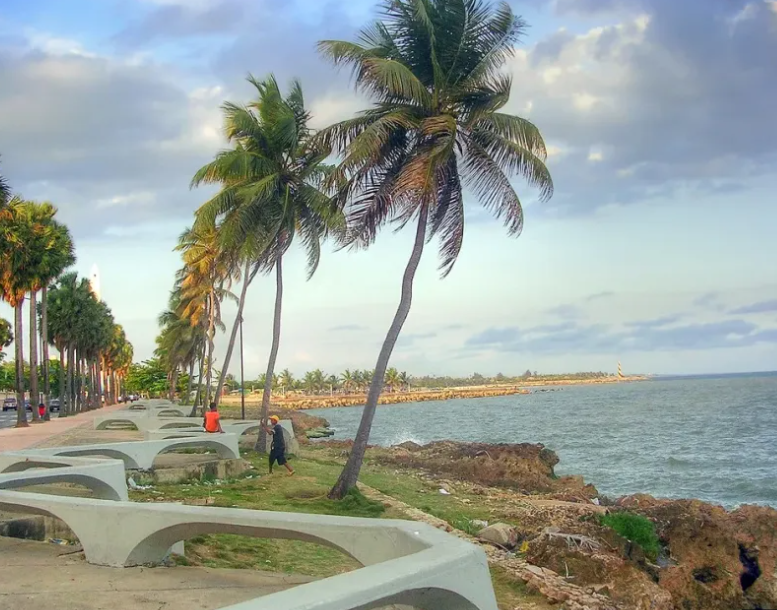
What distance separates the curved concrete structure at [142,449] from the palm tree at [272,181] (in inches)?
174

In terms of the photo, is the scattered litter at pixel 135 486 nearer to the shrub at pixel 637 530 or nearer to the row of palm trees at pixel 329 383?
the shrub at pixel 637 530

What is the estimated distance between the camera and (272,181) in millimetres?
20578

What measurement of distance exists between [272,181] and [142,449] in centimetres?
832

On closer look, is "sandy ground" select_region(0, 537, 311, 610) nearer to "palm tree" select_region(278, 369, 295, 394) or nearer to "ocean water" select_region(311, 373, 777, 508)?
"ocean water" select_region(311, 373, 777, 508)

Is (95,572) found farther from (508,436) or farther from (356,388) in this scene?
(356,388)

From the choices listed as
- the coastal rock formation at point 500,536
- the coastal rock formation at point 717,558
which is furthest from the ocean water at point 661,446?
the coastal rock formation at point 500,536

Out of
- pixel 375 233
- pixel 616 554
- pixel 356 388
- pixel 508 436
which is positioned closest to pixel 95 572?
pixel 616 554

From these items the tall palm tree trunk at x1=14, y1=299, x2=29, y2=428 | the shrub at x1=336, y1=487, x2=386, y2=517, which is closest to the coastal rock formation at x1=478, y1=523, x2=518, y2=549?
the shrub at x1=336, y1=487, x2=386, y2=517

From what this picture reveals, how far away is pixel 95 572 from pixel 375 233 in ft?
33.9

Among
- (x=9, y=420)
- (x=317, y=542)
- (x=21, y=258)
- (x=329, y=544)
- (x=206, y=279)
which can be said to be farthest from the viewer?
(x=9, y=420)

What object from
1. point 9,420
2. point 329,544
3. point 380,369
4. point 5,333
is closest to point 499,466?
point 380,369

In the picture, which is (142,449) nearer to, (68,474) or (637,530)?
(68,474)

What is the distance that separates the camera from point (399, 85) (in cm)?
1445

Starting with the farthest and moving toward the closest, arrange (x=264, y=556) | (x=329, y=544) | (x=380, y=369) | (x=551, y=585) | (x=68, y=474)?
(x=380, y=369) < (x=68, y=474) < (x=264, y=556) < (x=551, y=585) < (x=329, y=544)
